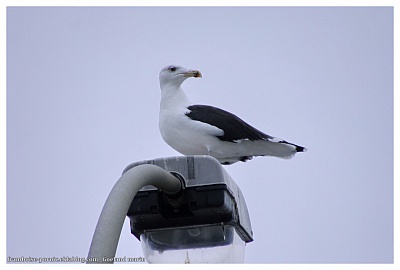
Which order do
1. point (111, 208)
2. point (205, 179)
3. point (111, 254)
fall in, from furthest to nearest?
point (205, 179), point (111, 208), point (111, 254)

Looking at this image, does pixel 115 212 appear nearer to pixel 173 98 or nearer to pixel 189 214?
pixel 189 214

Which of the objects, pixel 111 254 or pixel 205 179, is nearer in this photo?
pixel 111 254

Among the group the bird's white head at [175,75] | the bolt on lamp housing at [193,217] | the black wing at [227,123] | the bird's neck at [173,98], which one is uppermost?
the bird's white head at [175,75]

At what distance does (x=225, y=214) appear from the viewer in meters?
3.03

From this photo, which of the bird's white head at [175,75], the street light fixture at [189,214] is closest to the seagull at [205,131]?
the bird's white head at [175,75]

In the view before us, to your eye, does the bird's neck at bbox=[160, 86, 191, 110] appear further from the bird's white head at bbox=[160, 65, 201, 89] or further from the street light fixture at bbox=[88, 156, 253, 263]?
the street light fixture at bbox=[88, 156, 253, 263]

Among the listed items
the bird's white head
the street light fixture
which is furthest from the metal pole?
the bird's white head

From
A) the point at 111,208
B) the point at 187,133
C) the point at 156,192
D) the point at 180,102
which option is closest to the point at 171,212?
the point at 156,192

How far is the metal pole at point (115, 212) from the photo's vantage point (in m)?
1.95

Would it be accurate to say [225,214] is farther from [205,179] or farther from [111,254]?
[111,254]

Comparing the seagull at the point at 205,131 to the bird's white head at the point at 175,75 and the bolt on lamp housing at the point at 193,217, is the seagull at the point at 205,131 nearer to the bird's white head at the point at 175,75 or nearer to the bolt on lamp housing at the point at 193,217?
the bird's white head at the point at 175,75

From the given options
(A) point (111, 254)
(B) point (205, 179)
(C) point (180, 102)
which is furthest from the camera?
(C) point (180, 102)

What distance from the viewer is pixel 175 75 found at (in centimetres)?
655

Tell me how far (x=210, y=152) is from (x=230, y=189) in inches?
117
